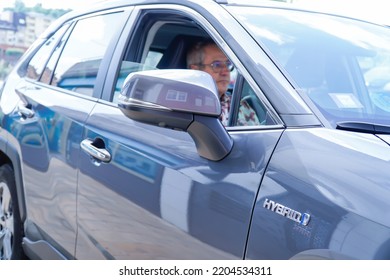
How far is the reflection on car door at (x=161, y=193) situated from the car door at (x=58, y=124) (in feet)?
0.51

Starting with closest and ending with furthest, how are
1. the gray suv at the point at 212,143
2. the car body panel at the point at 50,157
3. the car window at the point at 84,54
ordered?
the gray suv at the point at 212,143, the car body panel at the point at 50,157, the car window at the point at 84,54

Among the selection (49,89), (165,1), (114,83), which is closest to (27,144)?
(49,89)

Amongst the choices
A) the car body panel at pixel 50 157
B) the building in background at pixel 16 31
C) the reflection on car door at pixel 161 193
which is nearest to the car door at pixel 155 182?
the reflection on car door at pixel 161 193

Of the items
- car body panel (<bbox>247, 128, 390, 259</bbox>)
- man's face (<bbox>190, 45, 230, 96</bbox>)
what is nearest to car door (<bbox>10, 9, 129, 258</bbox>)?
man's face (<bbox>190, 45, 230, 96</bbox>)

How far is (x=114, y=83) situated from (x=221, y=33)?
76 centimetres

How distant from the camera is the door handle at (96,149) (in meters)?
2.35

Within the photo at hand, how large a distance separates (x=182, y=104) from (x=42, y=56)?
2166 mm

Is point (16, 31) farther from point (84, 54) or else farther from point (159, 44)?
point (159, 44)

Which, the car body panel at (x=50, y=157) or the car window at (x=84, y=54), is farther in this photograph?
the car window at (x=84, y=54)

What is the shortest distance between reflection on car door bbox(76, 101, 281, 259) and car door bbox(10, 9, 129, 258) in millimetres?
155

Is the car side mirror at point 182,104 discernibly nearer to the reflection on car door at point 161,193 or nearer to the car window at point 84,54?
the reflection on car door at point 161,193

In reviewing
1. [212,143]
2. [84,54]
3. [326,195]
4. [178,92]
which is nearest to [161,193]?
[212,143]

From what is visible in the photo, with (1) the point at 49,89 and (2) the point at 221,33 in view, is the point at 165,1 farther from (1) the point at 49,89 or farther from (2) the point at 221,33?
(1) the point at 49,89

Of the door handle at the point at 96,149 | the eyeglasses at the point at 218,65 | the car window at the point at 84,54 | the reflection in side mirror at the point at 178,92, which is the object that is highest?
the reflection in side mirror at the point at 178,92
